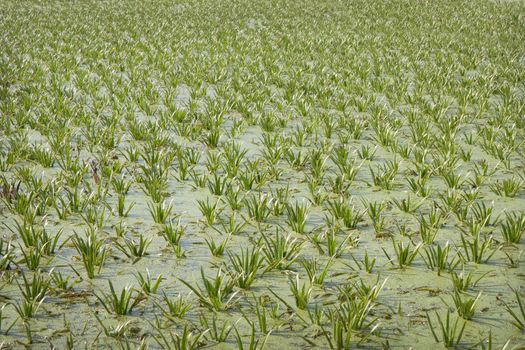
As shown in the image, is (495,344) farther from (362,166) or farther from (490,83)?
(490,83)

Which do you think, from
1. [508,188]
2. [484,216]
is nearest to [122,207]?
[484,216]

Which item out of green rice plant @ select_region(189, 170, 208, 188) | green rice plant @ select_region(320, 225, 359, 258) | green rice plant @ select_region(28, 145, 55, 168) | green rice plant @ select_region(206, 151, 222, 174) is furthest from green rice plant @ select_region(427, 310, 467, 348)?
green rice plant @ select_region(28, 145, 55, 168)

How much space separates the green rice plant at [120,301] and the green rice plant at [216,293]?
0.23 meters

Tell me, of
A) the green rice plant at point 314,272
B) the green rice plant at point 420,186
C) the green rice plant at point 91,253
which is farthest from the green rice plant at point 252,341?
the green rice plant at point 420,186

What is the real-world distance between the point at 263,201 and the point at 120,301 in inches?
47.3

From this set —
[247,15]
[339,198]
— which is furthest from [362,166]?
[247,15]

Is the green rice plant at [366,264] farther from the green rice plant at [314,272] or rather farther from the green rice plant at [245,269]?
the green rice plant at [245,269]

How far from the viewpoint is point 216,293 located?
8.38 feet

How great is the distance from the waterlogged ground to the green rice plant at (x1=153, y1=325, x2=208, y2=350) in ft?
0.05

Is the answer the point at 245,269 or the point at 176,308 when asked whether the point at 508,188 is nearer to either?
the point at 245,269

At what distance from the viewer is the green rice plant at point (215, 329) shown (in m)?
2.29

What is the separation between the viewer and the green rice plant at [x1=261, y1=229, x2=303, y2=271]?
9.33 feet

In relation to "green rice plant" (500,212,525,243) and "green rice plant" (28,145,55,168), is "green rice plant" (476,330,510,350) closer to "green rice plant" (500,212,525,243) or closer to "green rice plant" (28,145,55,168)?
"green rice plant" (500,212,525,243)

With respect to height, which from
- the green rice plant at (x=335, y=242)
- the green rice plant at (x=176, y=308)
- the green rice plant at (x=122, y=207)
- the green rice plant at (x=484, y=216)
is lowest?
the green rice plant at (x=176, y=308)
